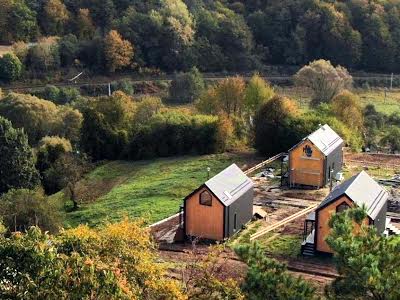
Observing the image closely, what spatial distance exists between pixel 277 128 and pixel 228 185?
36.4 feet

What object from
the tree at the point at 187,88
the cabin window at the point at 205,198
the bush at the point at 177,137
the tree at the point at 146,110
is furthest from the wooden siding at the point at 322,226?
the tree at the point at 187,88

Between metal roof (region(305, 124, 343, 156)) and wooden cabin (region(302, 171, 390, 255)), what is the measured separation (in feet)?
17.4

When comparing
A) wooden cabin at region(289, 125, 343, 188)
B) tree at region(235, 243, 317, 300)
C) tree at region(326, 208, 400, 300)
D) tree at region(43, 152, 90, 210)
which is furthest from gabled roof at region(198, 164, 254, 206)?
tree at region(326, 208, 400, 300)

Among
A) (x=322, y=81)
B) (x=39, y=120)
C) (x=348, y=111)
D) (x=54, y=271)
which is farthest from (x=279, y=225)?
(x=322, y=81)

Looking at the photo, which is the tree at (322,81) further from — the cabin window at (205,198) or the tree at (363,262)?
the tree at (363,262)

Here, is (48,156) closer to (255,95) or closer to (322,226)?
(255,95)

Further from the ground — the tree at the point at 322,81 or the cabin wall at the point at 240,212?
the tree at the point at 322,81

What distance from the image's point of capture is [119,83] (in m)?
60.6

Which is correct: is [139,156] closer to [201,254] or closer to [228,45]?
[201,254]

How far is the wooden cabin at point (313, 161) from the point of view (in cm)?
2780

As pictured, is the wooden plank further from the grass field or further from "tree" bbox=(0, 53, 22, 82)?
"tree" bbox=(0, 53, 22, 82)

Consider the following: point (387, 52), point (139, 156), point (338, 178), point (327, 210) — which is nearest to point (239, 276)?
point (327, 210)

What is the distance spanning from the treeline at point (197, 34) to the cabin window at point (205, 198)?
42362mm

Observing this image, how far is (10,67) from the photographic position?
58.9m
